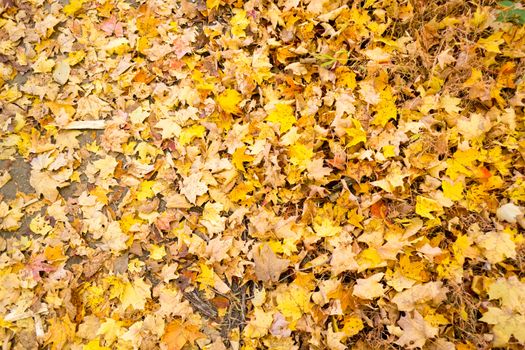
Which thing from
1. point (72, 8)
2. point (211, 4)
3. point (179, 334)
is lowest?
point (179, 334)

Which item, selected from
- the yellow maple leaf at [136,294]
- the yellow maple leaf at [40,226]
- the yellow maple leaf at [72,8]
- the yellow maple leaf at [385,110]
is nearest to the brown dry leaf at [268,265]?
the yellow maple leaf at [136,294]

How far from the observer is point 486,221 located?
7.70 feet

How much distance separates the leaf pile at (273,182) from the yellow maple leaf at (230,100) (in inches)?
0.9

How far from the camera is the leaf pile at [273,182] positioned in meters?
2.30

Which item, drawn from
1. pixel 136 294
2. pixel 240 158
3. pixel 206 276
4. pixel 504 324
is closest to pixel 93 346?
pixel 136 294

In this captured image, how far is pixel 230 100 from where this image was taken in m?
→ 2.98

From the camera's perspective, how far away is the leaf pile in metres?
2.30

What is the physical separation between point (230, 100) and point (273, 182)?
0.75m

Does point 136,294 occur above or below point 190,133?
below

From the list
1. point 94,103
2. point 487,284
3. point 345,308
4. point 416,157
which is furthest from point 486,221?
point 94,103

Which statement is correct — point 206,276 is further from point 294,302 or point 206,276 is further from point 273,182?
point 273,182

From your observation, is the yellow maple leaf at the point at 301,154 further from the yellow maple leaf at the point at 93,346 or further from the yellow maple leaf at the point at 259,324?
the yellow maple leaf at the point at 93,346

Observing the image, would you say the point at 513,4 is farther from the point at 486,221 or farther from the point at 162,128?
the point at 162,128

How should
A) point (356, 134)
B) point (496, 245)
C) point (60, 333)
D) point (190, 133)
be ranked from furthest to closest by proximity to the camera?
point (190, 133), point (356, 134), point (60, 333), point (496, 245)
